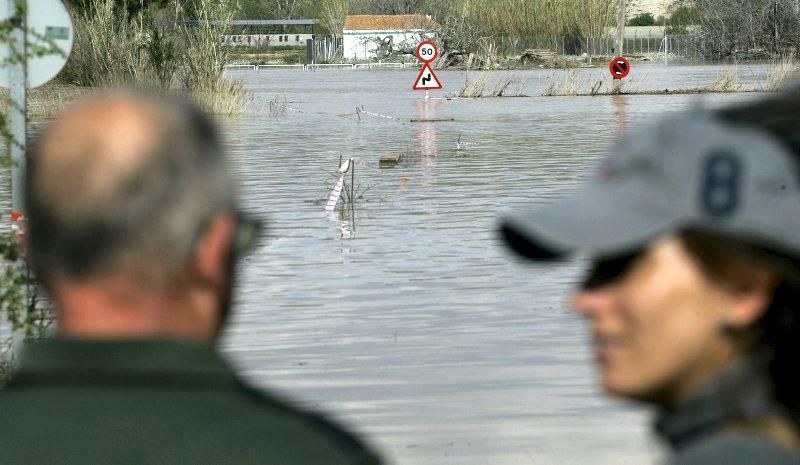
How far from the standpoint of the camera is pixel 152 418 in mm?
1916

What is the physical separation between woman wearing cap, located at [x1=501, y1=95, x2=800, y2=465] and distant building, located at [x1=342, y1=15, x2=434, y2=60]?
337 ft

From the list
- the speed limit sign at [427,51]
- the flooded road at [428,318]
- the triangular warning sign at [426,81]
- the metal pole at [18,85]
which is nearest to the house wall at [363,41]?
the triangular warning sign at [426,81]

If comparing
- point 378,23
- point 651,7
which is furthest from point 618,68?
point 651,7

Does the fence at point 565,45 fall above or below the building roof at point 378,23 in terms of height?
below

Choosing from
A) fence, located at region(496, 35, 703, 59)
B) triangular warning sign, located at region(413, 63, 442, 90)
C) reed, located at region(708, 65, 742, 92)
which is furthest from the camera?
fence, located at region(496, 35, 703, 59)

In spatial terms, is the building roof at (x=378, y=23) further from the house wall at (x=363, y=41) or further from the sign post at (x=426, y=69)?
the sign post at (x=426, y=69)

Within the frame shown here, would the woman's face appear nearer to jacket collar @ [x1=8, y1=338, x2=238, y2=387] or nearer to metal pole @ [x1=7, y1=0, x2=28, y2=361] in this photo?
jacket collar @ [x1=8, y1=338, x2=238, y2=387]

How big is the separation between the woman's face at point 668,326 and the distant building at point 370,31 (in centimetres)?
10273

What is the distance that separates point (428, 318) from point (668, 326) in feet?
27.8

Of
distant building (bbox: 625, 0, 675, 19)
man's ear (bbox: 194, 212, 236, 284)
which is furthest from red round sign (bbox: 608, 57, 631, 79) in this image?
distant building (bbox: 625, 0, 675, 19)

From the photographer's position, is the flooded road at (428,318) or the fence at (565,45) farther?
the fence at (565,45)

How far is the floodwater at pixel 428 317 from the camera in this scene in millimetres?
7410

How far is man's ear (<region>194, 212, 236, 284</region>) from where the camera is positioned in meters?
1.98

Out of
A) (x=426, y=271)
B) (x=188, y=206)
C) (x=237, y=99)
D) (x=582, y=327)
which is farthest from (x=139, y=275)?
(x=237, y=99)
